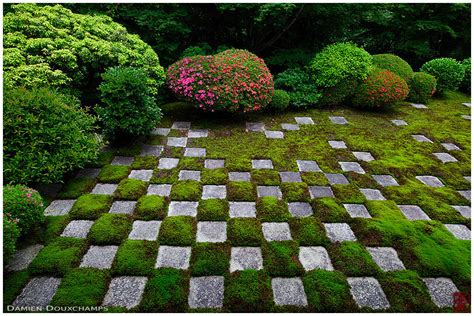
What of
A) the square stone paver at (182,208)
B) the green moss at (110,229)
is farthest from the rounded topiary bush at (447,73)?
the green moss at (110,229)

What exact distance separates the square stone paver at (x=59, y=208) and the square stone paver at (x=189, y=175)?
154cm

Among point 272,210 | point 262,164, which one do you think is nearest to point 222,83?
point 262,164

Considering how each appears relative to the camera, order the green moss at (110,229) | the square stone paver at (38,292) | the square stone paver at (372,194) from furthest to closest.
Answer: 1. the square stone paver at (372,194)
2. the green moss at (110,229)
3. the square stone paver at (38,292)

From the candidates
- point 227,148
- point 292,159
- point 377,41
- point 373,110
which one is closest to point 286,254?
point 292,159

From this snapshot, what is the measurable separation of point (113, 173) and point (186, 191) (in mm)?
1288

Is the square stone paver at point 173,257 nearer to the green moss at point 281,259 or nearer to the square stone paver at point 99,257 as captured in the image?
the square stone paver at point 99,257

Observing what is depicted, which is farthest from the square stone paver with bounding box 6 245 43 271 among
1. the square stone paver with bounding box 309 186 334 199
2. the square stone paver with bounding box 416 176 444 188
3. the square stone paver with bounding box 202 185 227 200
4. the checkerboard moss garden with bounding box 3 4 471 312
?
the square stone paver with bounding box 416 176 444 188

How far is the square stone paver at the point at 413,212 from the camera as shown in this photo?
4.46 metres

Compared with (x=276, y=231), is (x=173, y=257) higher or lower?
lower

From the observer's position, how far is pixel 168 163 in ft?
18.5

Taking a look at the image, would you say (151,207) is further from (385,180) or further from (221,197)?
(385,180)

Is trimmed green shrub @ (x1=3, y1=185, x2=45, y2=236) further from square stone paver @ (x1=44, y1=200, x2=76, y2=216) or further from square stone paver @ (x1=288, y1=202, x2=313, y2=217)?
square stone paver @ (x1=288, y1=202, x2=313, y2=217)

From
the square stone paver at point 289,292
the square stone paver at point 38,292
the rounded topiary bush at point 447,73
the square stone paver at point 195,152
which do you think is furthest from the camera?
the rounded topiary bush at point 447,73

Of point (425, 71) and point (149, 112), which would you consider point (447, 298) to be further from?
point (425, 71)
